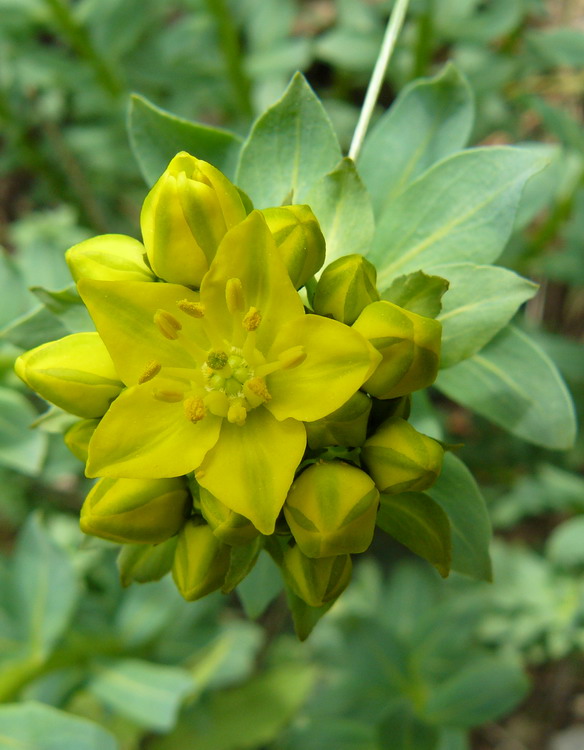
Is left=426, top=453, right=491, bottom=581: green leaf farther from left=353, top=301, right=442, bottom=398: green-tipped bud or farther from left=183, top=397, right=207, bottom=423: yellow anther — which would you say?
left=183, top=397, right=207, bottom=423: yellow anther

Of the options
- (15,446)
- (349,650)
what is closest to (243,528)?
(15,446)

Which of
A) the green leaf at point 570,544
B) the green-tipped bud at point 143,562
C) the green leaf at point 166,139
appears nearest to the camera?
the green-tipped bud at point 143,562

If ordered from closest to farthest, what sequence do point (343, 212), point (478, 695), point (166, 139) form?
point (343, 212) → point (166, 139) → point (478, 695)

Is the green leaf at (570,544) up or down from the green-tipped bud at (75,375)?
down

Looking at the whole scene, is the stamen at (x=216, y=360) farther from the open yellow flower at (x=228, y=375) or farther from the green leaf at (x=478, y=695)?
the green leaf at (x=478, y=695)

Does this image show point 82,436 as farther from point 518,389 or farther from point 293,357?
point 518,389

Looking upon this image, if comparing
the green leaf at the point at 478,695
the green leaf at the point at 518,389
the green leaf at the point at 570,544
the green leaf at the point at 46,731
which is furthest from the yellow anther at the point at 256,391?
the green leaf at the point at 570,544

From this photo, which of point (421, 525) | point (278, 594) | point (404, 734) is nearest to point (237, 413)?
point (421, 525)

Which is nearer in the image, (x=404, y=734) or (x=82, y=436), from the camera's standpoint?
(x=82, y=436)
